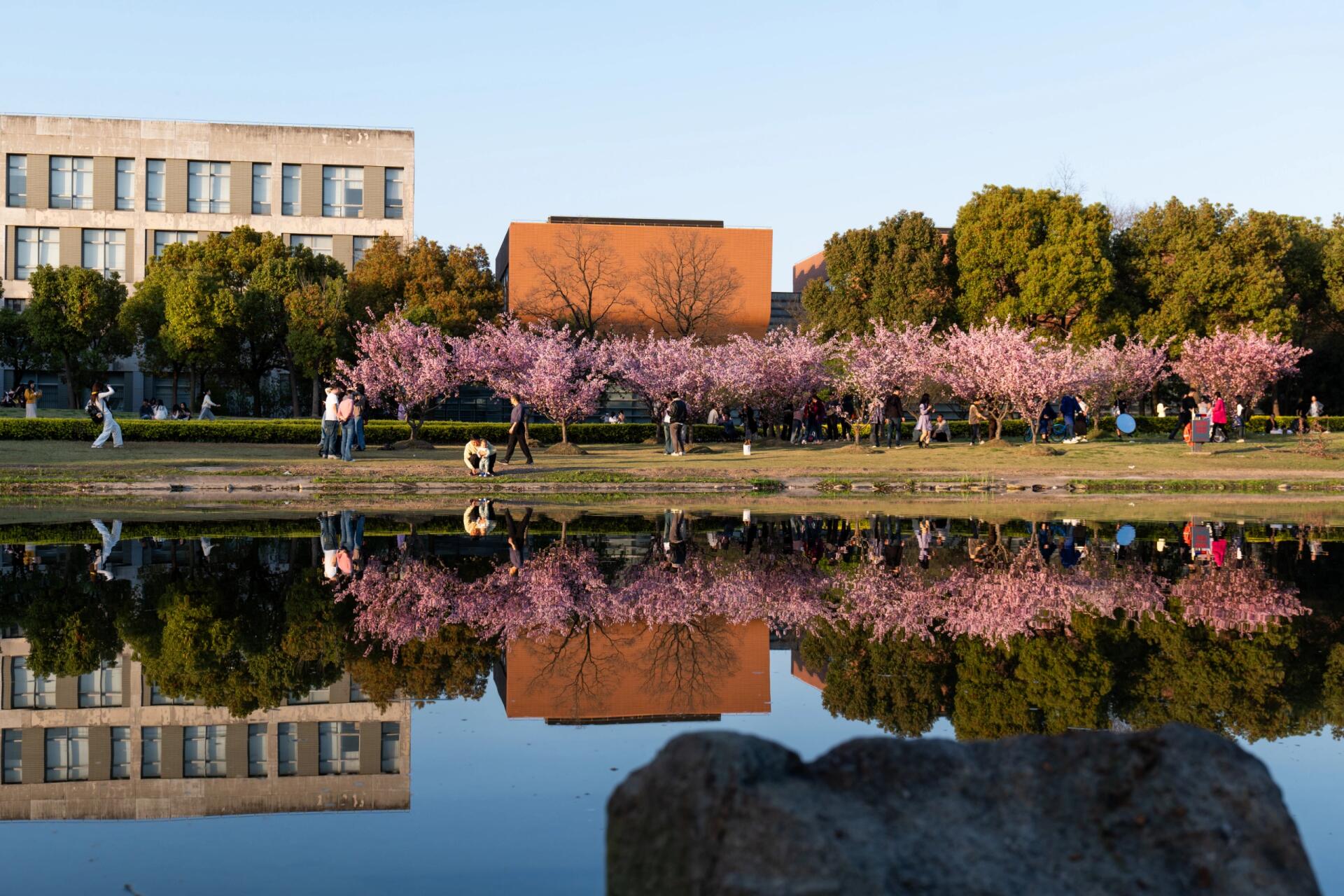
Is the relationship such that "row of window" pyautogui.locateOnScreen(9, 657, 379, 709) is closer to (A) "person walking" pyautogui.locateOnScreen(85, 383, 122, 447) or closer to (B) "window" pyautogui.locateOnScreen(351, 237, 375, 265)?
(A) "person walking" pyautogui.locateOnScreen(85, 383, 122, 447)

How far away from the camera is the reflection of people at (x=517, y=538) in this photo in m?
13.5

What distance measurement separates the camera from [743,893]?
8.94 ft

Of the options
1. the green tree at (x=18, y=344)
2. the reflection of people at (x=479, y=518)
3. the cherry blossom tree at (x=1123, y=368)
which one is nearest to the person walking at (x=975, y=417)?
the cherry blossom tree at (x=1123, y=368)


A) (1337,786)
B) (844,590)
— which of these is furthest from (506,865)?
(844,590)

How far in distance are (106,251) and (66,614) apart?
201 feet

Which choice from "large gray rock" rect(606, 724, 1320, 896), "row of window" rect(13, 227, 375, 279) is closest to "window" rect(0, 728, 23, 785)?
"large gray rock" rect(606, 724, 1320, 896)

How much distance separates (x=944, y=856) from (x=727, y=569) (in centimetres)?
1006

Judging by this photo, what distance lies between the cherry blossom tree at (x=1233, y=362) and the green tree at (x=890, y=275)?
35.1ft

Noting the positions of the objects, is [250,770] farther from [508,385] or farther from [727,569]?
[508,385]

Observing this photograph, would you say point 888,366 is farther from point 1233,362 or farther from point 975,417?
point 1233,362

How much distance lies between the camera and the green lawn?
88.2ft

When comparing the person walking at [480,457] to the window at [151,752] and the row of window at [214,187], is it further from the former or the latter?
the row of window at [214,187]

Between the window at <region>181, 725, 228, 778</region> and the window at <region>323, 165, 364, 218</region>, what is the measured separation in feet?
206

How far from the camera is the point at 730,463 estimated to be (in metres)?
31.6
